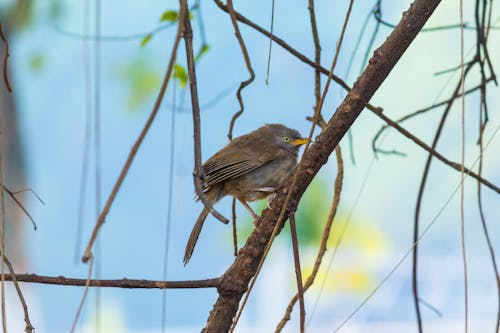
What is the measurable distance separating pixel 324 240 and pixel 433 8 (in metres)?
0.74

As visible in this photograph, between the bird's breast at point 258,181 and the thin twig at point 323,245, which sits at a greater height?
the bird's breast at point 258,181

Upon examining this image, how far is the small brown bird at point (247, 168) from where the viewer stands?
372cm

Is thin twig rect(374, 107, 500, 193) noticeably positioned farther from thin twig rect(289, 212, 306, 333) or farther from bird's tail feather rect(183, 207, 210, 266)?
bird's tail feather rect(183, 207, 210, 266)

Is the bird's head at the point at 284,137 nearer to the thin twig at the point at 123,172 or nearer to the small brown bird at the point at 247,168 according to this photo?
the small brown bird at the point at 247,168

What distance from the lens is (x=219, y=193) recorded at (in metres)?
3.82

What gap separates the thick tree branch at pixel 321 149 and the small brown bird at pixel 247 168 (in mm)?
1694

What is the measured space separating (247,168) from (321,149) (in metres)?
2.08

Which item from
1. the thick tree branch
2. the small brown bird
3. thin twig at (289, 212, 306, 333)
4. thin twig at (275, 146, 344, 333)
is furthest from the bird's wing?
thin twig at (289, 212, 306, 333)

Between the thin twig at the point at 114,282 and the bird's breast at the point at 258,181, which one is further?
the bird's breast at the point at 258,181

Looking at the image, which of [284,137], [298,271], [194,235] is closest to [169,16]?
[194,235]

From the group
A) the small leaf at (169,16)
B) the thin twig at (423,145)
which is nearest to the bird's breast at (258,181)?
the small leaf at (169,16)

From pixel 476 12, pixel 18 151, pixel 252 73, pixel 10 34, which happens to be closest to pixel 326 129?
pixel 252 73

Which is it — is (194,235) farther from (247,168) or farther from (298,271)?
(298,271)

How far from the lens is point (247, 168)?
12.5 ft
